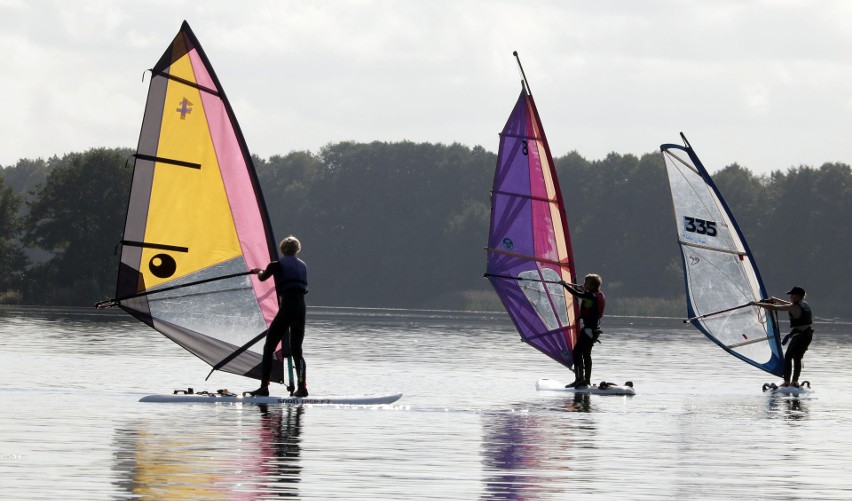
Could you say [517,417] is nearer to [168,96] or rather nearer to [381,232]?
[168,96]

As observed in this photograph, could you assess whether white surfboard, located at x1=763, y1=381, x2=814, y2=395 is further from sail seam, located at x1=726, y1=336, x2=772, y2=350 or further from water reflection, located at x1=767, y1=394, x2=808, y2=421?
sail seam, located at x1=726, y1=336, x2=772, y2=350

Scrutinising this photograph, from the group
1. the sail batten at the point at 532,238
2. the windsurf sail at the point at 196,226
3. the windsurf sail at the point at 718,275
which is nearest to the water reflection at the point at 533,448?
the windsurf sail at the point at 196,226

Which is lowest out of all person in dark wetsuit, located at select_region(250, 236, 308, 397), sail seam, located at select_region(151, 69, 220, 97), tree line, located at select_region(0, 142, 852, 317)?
person in dark wetsuit, located at select_region(250, 236, 308, 397)

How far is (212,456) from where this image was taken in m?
14.6

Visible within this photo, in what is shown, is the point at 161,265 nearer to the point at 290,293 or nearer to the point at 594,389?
the point at 290,293

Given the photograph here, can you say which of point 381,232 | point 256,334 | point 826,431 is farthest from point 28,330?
point 381,232

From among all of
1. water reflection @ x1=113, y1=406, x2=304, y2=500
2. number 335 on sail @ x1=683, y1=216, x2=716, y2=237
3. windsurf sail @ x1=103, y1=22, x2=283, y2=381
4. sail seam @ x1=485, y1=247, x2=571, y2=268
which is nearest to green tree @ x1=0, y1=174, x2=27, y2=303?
sail seam @ x1=485, y1=247, x2=571, y2=268

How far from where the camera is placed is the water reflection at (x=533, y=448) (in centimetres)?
1331

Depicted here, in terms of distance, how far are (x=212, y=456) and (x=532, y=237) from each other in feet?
43.8

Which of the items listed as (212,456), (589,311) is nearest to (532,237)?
(589,311)

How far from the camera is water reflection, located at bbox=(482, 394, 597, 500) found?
524 inches

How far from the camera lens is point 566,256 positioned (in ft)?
89.5

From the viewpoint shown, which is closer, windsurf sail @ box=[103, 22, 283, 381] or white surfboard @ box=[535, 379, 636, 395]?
windsurf sail @ box=[103, 22, 283, 381]

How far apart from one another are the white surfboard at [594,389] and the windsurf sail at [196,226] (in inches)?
204
